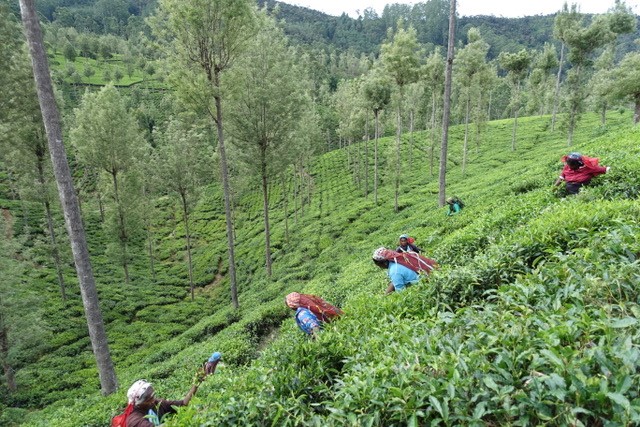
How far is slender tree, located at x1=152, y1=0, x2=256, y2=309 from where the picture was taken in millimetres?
14031

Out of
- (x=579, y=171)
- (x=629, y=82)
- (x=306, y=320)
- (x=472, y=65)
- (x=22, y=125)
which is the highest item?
(x=472, y=65)

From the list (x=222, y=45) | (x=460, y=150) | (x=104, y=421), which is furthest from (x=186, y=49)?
(x=460, y=150)

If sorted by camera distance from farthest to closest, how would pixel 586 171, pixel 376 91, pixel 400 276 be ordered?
pixel 376 91
pixel 586 171
pixel 400 276

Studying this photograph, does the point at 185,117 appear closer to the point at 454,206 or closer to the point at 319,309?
the point at 454,206

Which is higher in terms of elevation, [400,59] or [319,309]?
[400,59]

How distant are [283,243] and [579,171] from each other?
2402 cm

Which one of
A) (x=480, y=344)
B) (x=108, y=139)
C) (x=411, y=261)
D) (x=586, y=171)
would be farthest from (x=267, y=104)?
(x=480, y=344)

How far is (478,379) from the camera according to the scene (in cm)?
264

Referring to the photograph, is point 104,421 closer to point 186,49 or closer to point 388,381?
point 388,381

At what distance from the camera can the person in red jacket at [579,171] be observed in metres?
8.26

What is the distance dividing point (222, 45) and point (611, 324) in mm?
16111

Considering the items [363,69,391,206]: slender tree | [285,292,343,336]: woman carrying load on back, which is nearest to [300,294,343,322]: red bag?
[285,292,343,336]: woman carrying load on back

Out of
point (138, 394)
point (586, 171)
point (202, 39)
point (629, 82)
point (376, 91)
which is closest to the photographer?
point (138, 394)

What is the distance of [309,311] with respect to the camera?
6270 mm
